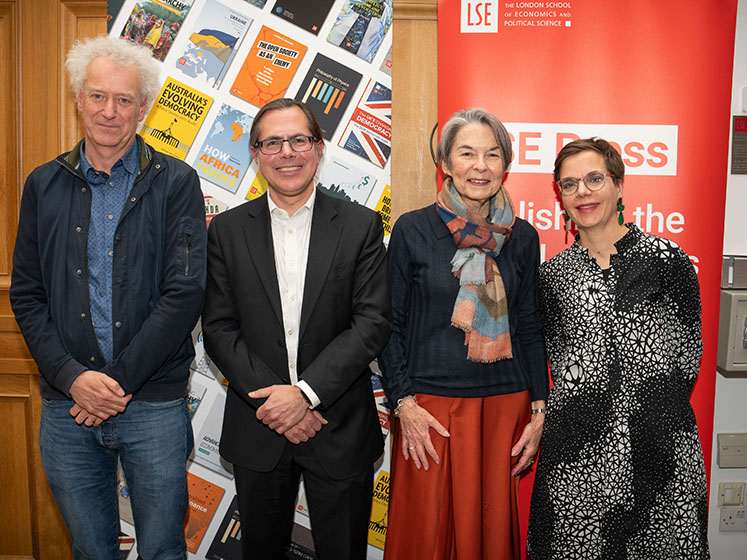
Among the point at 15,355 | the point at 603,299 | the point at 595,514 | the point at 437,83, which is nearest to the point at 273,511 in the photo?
the point at 595,514

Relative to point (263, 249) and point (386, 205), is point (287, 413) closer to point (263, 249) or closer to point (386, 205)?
point (263, 249)

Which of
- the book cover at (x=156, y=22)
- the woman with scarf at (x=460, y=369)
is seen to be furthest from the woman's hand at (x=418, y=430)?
the book cover at (x=156, y=22)

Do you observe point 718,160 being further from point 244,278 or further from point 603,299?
point 244,278

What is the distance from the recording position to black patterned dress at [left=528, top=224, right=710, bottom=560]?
1.66m

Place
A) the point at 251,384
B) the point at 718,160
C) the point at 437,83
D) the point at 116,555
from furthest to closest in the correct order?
the point at 437,83, the point at 718,160, the point at 116,555, the point at 251,384

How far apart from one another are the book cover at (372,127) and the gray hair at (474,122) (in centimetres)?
59

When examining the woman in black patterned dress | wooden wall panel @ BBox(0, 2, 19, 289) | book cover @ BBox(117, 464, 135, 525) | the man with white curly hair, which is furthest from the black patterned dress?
wooden wall panel @ BBox(0, 2, 19, 289)

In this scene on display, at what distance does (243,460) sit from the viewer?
5.43ft

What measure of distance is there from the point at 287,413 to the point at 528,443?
82cm

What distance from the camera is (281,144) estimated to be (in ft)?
5.46

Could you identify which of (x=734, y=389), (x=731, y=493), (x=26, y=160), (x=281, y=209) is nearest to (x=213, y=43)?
(x=26, y=160)

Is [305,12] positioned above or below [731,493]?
above

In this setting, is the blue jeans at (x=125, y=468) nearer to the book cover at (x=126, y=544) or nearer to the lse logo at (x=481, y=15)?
the book cover at (x=126, y=544)

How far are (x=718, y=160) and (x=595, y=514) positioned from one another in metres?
1.43
